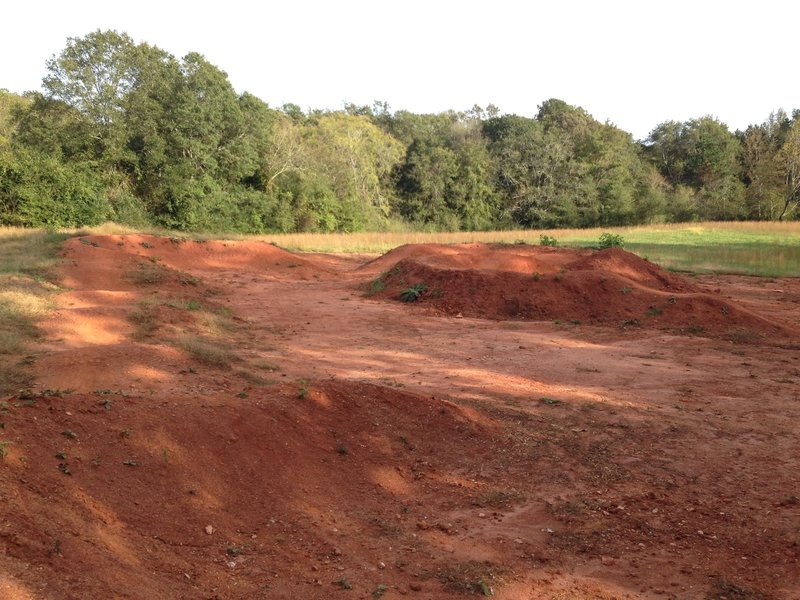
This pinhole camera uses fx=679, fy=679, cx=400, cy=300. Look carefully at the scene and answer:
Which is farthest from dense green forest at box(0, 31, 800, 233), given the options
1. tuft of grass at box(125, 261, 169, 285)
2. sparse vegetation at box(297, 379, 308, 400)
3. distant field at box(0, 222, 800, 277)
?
sparse vegetation at box(297, 379, 308, 400)

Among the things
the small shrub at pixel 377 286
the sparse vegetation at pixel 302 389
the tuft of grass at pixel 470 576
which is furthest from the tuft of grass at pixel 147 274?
the tuft of grass at pixel 470 576

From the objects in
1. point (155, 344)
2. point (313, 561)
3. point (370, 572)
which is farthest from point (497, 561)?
point (155, 344)

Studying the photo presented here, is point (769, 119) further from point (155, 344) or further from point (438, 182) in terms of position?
point (155, 344)

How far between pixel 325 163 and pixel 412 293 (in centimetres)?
2839

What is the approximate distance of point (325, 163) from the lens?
42.8 meters

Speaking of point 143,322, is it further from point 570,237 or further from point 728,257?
point 570,237

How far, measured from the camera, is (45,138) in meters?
32.2

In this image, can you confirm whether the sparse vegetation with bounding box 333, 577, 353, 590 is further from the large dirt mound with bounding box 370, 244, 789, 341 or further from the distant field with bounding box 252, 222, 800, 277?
the distant field with bounding box 252, 222, 800, 277

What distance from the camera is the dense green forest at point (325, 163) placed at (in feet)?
106

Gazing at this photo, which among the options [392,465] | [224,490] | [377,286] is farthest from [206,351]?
[377,286]

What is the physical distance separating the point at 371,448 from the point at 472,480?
98cm

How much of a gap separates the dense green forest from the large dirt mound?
18.8 metres

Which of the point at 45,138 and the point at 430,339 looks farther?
the point at 45,138

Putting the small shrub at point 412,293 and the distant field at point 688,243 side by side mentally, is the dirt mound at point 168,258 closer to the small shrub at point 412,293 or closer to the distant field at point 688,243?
the small shrub at point 412,293
